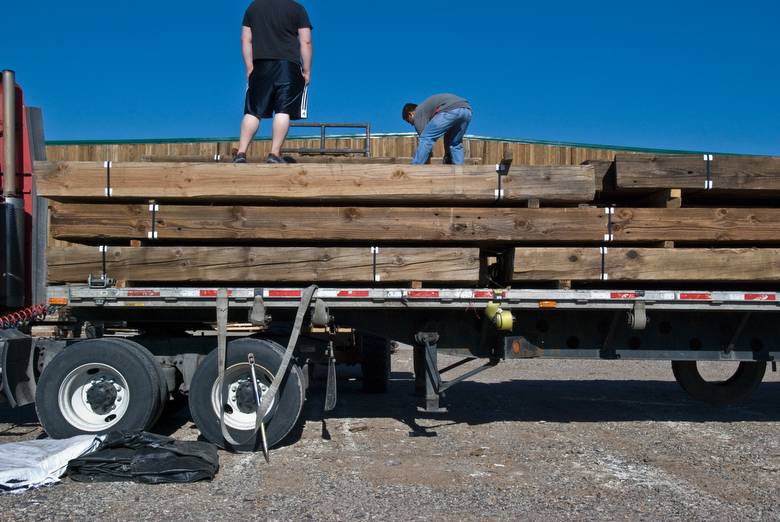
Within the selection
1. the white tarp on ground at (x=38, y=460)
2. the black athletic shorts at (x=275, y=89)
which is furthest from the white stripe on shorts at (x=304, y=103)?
the white tarp on ground at (x=38, y=460)

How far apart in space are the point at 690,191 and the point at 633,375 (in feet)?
21.0

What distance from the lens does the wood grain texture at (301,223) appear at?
5656 mm

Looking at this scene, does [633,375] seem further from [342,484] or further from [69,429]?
[69,429]

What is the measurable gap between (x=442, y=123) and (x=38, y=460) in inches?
180

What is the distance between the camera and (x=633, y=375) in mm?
11602

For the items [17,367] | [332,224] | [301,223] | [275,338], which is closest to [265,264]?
[301,223]

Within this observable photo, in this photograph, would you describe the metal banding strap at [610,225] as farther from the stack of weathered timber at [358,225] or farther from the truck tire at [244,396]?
the truck tire at [244,396]

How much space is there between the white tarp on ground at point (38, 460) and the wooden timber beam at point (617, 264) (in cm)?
380

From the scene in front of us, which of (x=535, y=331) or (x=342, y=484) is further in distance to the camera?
(x=535, y=331)

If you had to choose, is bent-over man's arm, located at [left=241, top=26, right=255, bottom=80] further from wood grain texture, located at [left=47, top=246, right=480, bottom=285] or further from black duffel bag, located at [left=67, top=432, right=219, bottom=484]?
black duffel bag, located at [left=67, top=432, right=219, bottom=484]

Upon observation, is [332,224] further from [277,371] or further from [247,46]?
[247,46]

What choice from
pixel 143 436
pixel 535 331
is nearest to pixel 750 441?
pixel 535 331

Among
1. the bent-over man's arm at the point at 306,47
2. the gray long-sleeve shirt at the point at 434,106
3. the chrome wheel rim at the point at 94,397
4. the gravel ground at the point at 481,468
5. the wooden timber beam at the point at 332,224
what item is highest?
the bent-over man's arm at the point at 306,47

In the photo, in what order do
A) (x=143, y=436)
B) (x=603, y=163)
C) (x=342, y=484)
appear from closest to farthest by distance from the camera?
1. (x=342, y=484)
2. (x=143, y=436)
3. (x=603, y=163)
